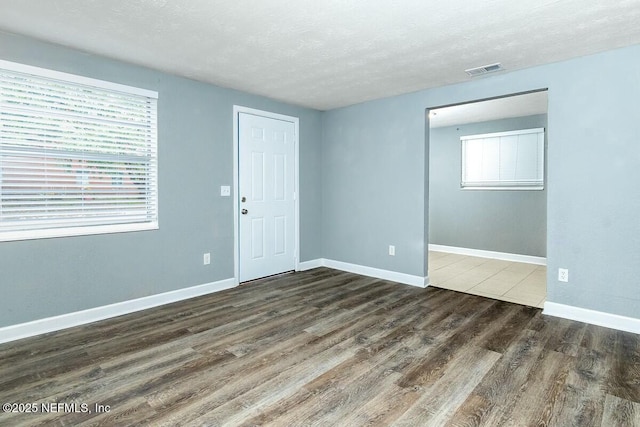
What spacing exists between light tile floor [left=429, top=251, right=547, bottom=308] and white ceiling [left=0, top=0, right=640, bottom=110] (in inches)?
97.2

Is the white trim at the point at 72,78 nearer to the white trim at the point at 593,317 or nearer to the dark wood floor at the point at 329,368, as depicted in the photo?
the dark wood floor at the point at 329,368

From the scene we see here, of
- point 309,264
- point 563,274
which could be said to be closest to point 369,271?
point 309,264

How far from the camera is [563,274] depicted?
3.28 m

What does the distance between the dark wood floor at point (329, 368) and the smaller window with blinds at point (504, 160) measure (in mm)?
3086

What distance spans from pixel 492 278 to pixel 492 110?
2548 mm

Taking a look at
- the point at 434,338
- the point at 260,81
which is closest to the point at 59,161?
the point at 260,81

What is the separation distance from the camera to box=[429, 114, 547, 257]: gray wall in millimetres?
5727

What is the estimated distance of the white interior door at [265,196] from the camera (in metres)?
4.40

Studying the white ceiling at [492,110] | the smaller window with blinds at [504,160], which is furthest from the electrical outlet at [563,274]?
the smaller window with blinds at [504,160]

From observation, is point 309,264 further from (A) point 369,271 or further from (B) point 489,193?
(B) point 489,193

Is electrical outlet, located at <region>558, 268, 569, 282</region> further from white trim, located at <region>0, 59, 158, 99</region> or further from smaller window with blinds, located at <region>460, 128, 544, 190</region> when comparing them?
white trim, located at <region>0, 59, 158, 99</region>

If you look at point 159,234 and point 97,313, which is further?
point 159,234

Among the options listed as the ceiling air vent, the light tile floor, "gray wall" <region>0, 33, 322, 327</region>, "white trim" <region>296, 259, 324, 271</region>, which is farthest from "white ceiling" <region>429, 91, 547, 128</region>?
"white trim" <region>296, 259, 324, 271</region>

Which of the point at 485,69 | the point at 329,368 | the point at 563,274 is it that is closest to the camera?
the point at 329,368
